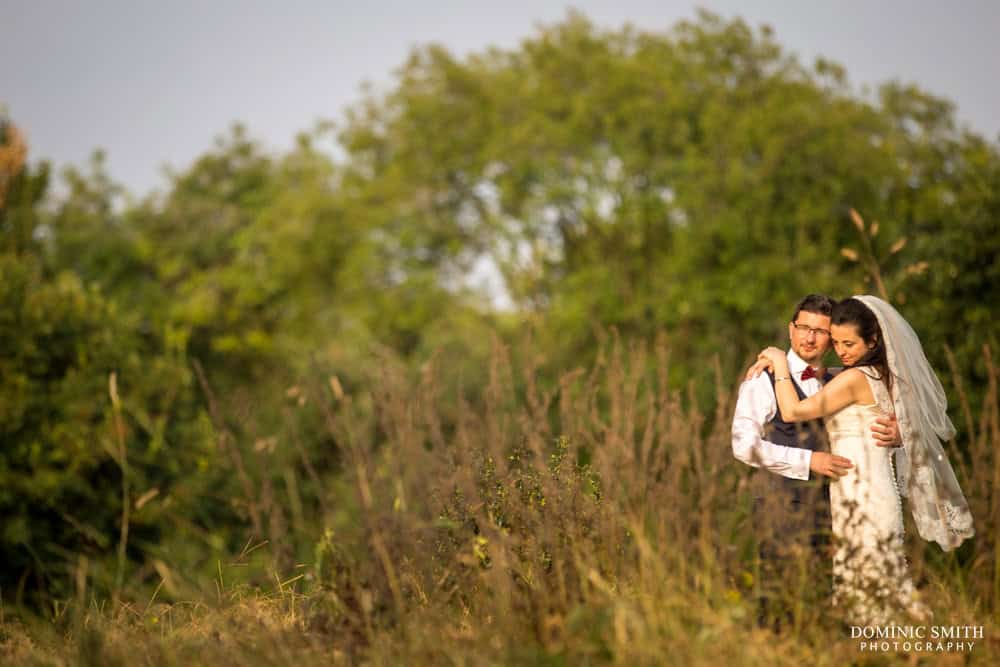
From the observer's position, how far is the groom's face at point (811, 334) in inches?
180

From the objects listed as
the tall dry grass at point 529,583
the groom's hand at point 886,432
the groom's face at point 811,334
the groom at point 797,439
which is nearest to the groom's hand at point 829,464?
the groom at point 797,439

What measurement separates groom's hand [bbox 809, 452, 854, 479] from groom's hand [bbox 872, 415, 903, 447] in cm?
18

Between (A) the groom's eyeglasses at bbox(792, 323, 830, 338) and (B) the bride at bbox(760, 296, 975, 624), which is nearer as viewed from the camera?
(B) the bride at bbox(760, 296, 975, 624)

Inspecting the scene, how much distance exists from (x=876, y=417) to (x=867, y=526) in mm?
489

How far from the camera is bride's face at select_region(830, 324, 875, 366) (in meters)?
4.47

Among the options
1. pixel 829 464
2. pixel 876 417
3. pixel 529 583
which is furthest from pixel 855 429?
pixel 529 583

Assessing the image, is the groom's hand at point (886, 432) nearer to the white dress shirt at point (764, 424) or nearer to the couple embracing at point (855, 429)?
the couple embracing at point (855, 429)

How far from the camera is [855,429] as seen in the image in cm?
446

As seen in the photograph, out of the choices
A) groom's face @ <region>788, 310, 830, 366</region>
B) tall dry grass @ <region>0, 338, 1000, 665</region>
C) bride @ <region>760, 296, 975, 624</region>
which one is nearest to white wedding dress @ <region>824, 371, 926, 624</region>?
bride @ <region>760, 296, 975, 624</region>

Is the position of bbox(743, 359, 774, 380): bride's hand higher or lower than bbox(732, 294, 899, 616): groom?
higher

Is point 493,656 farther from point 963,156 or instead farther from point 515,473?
point 963,156

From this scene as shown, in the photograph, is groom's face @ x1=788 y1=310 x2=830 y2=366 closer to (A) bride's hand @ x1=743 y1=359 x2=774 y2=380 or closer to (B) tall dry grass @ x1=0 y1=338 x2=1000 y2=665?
(A) bride's hand @ x1=743 y1=359 x2=774 y2=380

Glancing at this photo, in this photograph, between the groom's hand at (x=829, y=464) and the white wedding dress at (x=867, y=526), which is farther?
the groom's hand at (x=829, y=464)

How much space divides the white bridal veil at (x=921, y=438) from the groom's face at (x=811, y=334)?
21 cm
